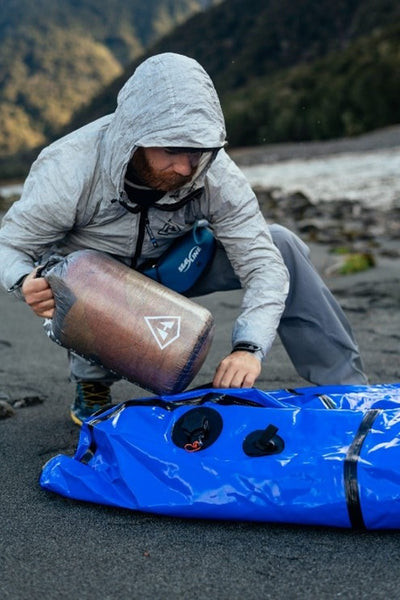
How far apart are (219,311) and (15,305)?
1.49m

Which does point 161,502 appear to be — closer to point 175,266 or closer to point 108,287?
point 108,287

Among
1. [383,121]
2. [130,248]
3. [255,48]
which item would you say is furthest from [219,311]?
[255,48]

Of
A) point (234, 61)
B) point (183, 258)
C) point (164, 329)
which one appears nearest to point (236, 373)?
point (164, 329)

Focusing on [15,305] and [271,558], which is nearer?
[271,558]

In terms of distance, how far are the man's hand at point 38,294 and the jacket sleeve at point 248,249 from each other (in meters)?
0.60

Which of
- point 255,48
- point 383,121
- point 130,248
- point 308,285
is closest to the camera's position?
point 130,248

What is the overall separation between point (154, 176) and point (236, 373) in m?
0.64

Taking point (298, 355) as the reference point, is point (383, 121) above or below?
below

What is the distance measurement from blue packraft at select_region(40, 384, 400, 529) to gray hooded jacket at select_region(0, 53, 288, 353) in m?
0.43

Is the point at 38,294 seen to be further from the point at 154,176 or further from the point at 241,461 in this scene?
the point at 241,461

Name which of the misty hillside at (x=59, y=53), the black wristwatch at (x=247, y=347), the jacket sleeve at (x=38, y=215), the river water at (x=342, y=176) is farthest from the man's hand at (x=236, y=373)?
the misty hillside at (x=59, y=53)

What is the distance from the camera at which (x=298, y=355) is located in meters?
3.10

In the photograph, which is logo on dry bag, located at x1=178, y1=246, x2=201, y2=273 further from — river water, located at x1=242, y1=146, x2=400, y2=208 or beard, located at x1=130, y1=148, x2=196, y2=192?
river water, located at x1=242, y1=146, x2=400, y2=208

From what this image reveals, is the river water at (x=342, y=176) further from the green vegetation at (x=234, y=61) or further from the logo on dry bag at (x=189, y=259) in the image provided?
the logo on dry bag at (x=189, y=259)
